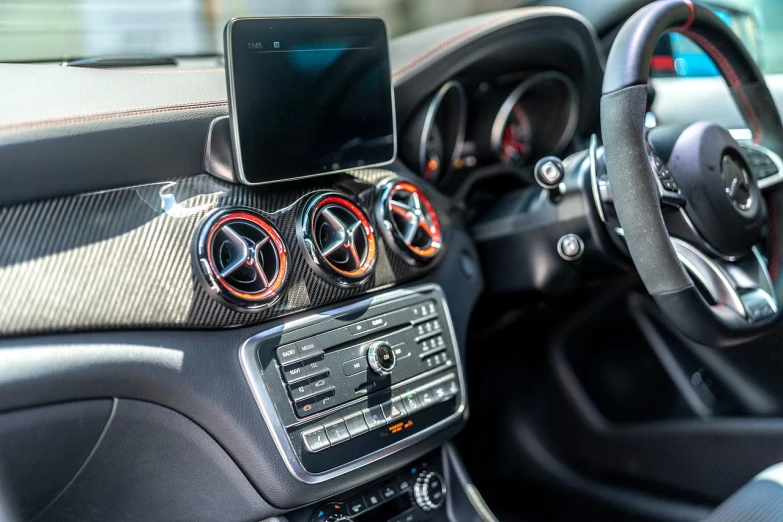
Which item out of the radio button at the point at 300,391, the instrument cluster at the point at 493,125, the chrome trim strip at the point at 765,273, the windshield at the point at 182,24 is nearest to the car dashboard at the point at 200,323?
the radio button at the point at 300,391

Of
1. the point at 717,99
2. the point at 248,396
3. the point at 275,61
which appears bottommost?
the point at 248,396

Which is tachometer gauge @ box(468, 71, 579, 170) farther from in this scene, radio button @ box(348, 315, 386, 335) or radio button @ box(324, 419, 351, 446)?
radio button @ box(324, 419, 351, 446)

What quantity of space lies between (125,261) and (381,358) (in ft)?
1.36

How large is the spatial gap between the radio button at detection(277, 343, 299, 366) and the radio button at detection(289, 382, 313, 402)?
38mm

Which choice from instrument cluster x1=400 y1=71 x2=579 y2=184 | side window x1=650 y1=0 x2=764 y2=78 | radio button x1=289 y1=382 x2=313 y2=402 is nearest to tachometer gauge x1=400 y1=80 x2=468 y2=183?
instrument cluster x1=400 y1=71 x2=579 y2=184

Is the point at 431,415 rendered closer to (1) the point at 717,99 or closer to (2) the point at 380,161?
(2) the point at 380,161

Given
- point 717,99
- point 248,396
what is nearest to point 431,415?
point 248,396

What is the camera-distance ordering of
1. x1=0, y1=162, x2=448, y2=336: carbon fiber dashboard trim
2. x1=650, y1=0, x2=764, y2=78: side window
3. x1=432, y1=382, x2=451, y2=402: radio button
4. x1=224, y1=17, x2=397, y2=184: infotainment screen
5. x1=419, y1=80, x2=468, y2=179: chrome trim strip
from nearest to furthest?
x1=0, y1=162, x2=448, y2=336: carbon fiber dashboard trim → x1=224, y1=17, x2=397, y2=184: infotainment screen → x1=432, y1=382, x2=451, y2=402: radio button → x1=419, y1=80, x2=468, y2=179: chrome trim strip → x1=650, y1=0, x2=764, y2=78: side window

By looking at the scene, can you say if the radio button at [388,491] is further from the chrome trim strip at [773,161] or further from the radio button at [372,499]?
the chrome trim strip at [773,161]

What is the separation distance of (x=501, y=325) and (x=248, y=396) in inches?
29.9

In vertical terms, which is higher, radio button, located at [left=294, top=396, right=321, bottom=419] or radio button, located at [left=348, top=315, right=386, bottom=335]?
radio button, located at [left=348, top=315, right=386, bottom=335]

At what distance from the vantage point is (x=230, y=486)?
1.08 metres

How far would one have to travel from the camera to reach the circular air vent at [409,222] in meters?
1.26

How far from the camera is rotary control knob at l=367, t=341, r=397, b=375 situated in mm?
1151
